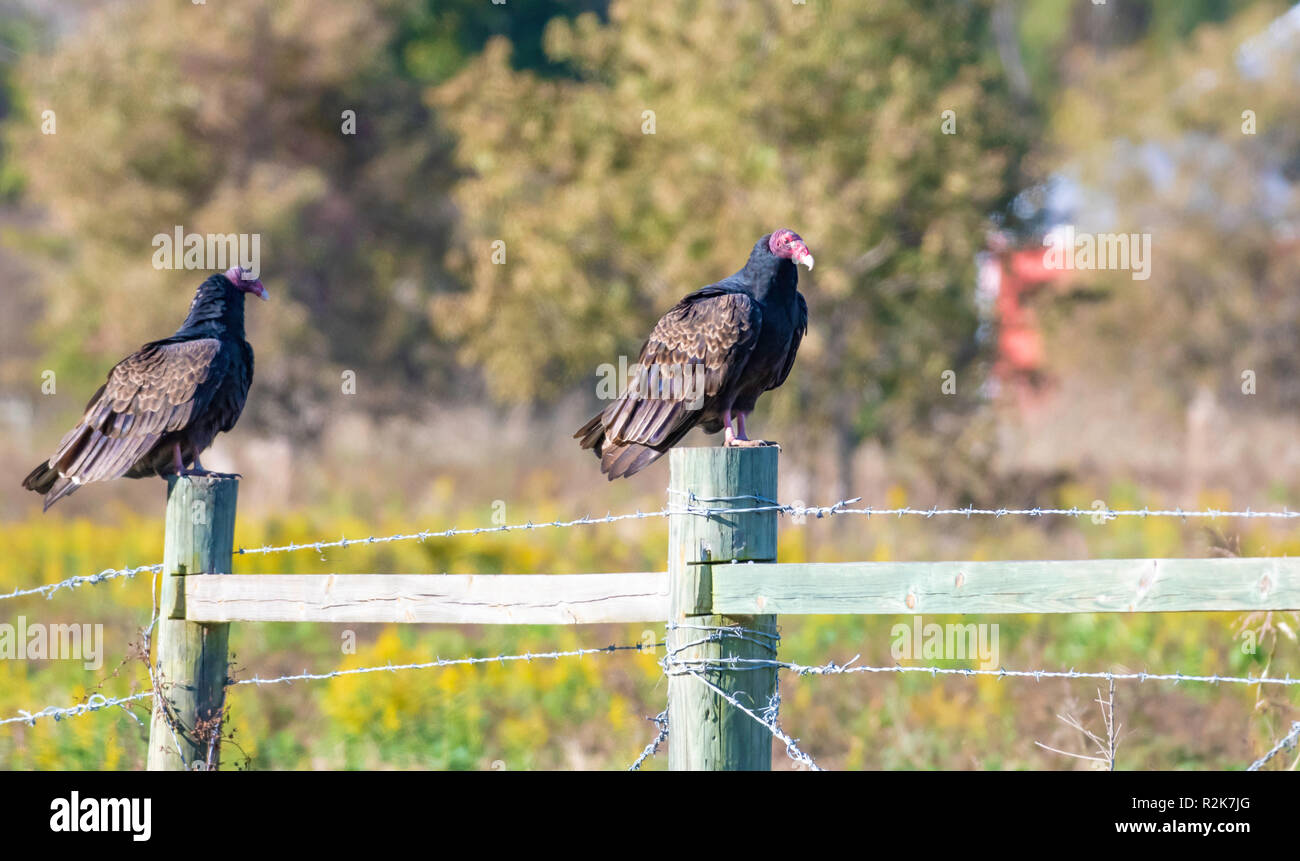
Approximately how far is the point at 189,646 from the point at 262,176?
1135 centimetres

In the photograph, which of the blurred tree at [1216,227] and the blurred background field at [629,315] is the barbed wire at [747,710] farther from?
the blurred tree at [1216,227]

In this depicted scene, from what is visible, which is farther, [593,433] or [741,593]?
[593,433]

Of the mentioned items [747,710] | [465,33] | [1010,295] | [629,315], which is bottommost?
[747,710]

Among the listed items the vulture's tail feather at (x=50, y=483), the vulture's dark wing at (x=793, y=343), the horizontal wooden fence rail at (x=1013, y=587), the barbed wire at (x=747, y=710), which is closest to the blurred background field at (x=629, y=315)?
the vulture's tail feather at (x=50, y=483)

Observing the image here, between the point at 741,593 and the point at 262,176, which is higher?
the point at 262,176

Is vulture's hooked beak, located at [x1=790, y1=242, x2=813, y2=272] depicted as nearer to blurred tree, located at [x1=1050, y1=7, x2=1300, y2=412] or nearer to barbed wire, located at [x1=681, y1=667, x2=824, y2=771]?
barbed wire, located at [x1=681, y1=667, x2=824, y2=771]

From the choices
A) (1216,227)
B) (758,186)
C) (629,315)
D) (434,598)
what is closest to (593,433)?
(434,598)

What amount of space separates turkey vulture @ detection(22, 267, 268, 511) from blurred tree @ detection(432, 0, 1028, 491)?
659 centimetres

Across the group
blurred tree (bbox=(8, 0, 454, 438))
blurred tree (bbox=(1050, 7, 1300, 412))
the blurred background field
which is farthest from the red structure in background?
blurred tree (bbox=(8, 0, 454, 438))

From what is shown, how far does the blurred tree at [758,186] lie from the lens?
1117 centimetres

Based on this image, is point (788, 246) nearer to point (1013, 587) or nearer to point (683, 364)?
point (683, 364)

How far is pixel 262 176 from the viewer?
14133 mm

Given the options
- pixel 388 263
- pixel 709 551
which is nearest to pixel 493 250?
Result: pixel 388 263

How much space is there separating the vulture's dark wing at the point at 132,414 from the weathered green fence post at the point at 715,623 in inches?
95.1
